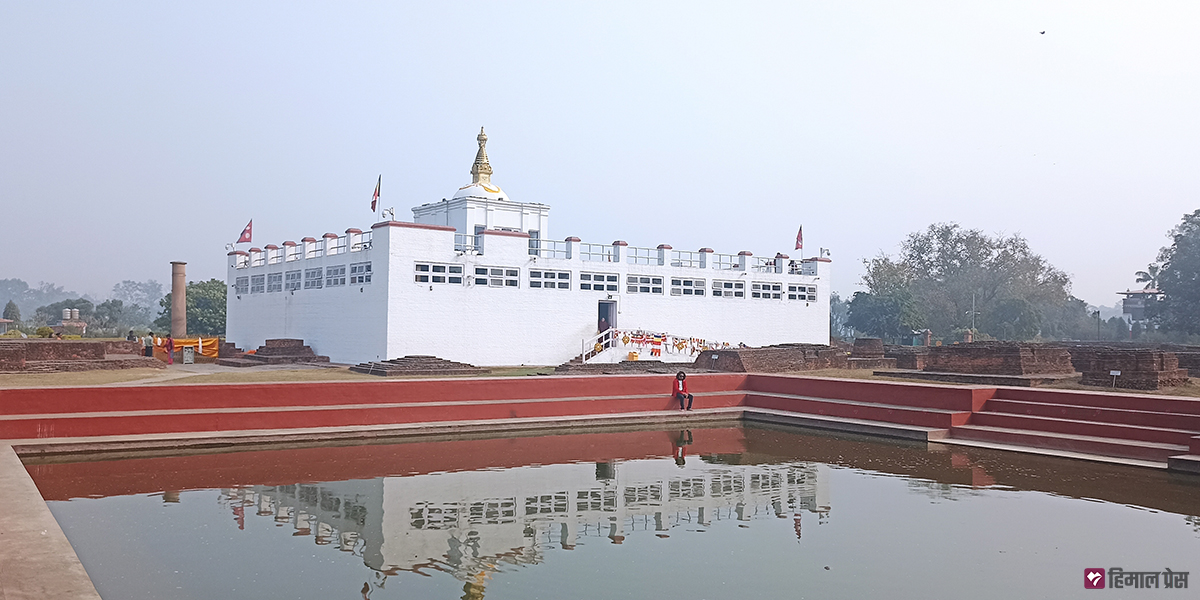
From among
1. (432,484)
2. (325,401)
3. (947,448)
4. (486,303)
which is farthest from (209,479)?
(486,303)

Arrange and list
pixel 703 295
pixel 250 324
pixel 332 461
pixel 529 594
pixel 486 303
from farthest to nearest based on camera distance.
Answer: pixel 250 324
pixel 703 295
pixel 486 303
pixel 332 461
pixel 529 594

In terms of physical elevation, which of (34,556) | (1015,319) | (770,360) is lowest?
(34,556)

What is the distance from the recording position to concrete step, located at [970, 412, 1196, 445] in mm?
13312

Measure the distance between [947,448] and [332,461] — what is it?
9593 millimetres

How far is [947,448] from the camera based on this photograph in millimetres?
14781

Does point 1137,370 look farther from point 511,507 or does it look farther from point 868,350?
point 511,507

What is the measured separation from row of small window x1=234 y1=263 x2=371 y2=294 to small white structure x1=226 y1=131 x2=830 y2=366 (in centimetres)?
7

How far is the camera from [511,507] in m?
10.1

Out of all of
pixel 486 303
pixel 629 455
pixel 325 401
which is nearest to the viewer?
pixel 629 455

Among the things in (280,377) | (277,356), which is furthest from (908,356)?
(277,356)

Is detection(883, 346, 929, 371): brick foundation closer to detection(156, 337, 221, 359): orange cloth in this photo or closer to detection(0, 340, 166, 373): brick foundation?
detection(0, 340, 166, 373): brick foundation

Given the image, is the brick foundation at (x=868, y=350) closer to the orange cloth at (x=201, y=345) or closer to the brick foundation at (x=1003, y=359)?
the brick foundation at (x=1003, y=359)

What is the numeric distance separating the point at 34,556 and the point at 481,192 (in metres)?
30.2

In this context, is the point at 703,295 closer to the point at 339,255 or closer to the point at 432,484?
the point at 339,255
